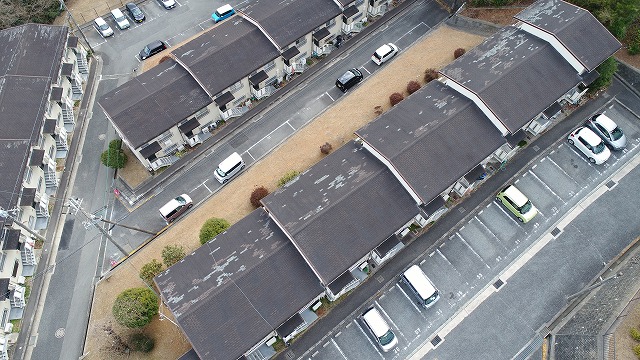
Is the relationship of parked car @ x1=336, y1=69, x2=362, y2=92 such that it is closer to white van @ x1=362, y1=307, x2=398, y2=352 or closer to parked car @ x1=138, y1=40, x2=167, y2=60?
parked car @ x1=138, y1=40, x2=167, y2=60

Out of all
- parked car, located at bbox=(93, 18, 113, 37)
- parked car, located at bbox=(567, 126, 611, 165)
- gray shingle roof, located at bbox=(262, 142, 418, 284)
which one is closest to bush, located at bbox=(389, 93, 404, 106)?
gray shingle roof, located at bbox=(262, 142, 418, 284)

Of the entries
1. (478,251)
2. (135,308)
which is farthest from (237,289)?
(478,251)

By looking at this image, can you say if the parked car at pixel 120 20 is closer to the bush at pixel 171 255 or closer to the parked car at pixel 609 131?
the bush at pixel 171 255

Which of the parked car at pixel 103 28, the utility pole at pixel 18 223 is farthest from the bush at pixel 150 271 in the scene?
the parked car at pixel 103 28

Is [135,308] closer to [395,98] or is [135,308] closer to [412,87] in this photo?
[395,98]

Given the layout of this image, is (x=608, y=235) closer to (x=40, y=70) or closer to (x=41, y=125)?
(x=41, y=125)

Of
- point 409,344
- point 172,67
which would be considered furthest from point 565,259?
point 172,67
